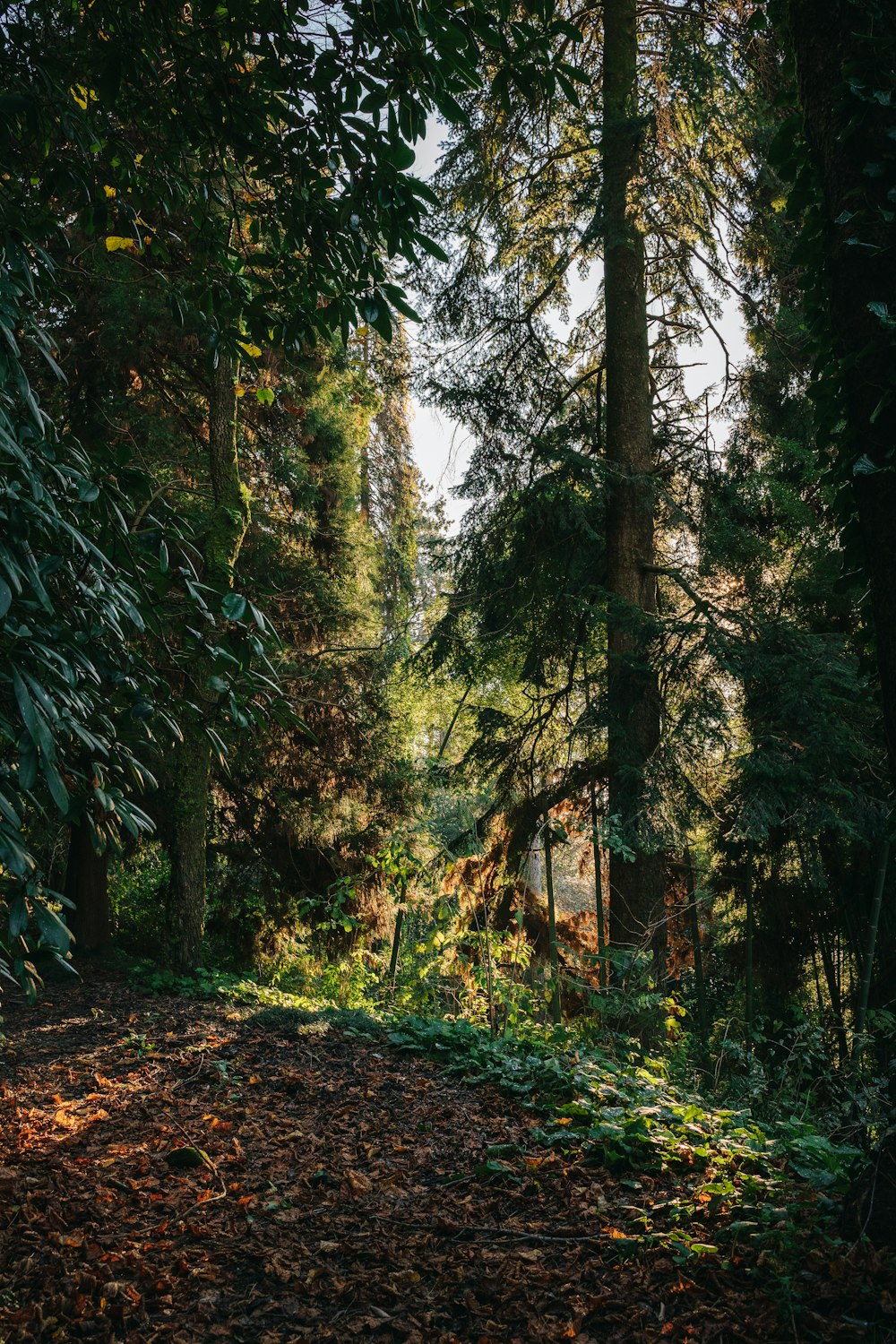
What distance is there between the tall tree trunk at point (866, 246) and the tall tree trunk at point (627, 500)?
180 inches

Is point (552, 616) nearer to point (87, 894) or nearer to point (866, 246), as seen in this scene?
point (87, 894)

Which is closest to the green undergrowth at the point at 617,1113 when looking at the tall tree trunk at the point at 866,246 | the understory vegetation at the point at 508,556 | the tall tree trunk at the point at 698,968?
the understory vegetation at the point at 508,556

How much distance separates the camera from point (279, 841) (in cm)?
932


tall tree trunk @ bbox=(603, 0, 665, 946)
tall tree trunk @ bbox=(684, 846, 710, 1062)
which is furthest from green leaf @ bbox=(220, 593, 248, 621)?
tall tree trunk @ bbox=(684, 846, 710, 1062)

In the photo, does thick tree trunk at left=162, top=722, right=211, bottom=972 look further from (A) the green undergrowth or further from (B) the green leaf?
(B) the green leaf

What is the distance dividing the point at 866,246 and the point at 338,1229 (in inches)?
139

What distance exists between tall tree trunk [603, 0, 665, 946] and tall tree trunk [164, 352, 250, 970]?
3.40 m

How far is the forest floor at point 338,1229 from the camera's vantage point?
2398mm

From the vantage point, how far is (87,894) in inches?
355

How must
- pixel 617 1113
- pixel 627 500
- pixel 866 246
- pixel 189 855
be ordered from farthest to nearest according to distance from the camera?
pixel 627 500
pixel 189 855
pixel 617 1113
pixel 866 246

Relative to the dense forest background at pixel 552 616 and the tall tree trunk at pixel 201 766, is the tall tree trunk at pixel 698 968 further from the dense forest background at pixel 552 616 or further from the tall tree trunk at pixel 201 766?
the tall tree trunk at pixel 201 766

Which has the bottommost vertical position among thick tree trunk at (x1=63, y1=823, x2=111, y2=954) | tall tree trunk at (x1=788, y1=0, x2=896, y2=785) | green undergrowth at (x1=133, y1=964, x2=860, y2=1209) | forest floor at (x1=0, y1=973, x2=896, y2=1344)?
forest floor at (x1=0, y1=973, x2=896, y2=1344)

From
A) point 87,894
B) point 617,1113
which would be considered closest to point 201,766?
point 87,894

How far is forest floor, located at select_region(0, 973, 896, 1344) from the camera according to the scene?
240 centimetres
